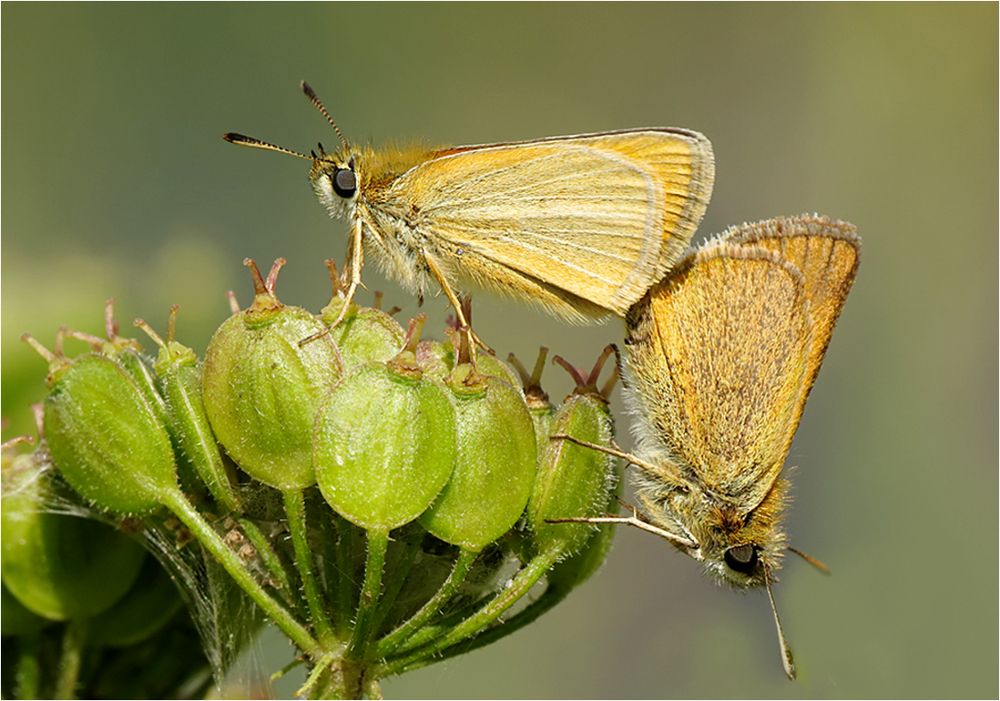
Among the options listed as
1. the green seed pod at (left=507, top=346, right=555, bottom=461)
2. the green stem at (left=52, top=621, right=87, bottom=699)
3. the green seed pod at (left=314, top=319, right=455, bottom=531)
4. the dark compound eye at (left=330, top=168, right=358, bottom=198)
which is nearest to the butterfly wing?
the dark compound eye at (left=330, top=168, right=358, bottom=198)

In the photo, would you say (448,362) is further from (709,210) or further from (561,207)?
(709,210)

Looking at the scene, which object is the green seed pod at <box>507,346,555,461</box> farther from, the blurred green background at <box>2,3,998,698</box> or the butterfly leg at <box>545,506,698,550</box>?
the blurred green background at <box>2,3,998,698</box>

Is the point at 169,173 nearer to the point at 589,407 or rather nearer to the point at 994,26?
the point at 589,407

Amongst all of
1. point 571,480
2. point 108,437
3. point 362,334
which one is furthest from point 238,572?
point 571,480

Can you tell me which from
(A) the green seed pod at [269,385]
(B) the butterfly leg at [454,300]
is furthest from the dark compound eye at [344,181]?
(A) the green seed pod at [269,385]

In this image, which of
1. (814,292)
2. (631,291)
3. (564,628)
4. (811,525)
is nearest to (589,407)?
(631,291)

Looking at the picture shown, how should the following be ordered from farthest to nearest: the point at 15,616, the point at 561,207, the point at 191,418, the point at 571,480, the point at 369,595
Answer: the point at 561,207
the point at 15,616
the point at 571,480
the point at 191,418
the point at 369,595
